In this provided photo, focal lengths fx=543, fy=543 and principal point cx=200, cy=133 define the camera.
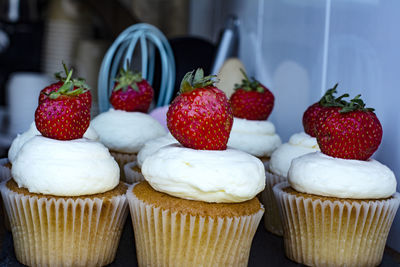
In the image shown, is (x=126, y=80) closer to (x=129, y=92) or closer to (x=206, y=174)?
(x=129, y=92)

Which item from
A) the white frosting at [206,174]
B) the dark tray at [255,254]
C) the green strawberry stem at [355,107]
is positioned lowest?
the dark tray at [255,254]

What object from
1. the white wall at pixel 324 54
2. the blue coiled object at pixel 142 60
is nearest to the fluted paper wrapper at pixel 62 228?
the white wall at pixel 324 54

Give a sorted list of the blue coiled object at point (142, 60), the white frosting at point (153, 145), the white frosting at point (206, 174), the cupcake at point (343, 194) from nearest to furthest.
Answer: the white frosting at point (206, 174) → the cupcake at point (343, 194) → the white frosting at point (153, 145) → the blue coiled object at point (142, 60)

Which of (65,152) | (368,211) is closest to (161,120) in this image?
(65,152)

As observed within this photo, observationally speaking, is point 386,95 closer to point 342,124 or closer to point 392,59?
point 392,59

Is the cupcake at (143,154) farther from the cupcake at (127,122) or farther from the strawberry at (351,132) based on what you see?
the strawberry at (351,132)

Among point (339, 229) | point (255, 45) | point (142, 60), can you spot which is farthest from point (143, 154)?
point (255, 45)
